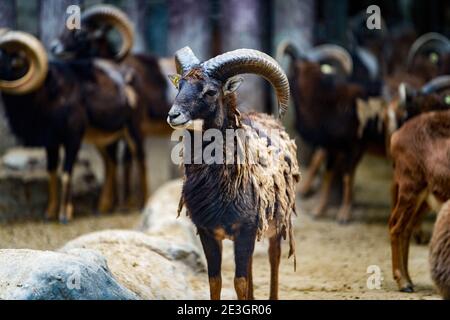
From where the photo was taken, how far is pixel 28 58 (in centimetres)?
980

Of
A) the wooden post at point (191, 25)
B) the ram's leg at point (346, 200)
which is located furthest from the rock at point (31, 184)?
the ram's leg at point (346, 200)

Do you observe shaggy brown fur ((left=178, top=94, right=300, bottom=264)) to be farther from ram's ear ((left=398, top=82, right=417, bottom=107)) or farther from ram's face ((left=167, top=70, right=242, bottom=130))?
ram's ear ((left=398, top=82, right=417, bottom=107))

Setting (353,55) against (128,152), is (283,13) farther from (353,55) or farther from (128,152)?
(128,152)

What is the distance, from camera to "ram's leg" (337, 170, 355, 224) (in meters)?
10.3

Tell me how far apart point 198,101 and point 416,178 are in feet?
7.76

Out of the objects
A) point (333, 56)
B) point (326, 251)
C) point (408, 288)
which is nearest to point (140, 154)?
point (333, 56)

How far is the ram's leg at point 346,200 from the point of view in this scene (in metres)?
10.3

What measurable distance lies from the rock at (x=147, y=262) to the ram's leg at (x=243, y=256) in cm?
74

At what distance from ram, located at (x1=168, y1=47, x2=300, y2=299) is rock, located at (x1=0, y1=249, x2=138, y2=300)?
0.76 meters

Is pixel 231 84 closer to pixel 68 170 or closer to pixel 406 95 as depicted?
pixel 406 95

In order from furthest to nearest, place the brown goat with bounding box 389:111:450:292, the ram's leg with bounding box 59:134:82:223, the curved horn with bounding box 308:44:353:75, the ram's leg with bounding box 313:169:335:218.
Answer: the curved horn with bounding box 308:44:353:75
the ram's leg with bounding box 313:169:335:218
the ram's leg with bounding box 59:134:82:223
the brown goat with bounding box 389:111:450:292

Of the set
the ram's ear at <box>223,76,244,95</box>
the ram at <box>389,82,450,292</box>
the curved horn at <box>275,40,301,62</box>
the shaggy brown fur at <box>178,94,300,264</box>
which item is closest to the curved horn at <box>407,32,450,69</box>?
the curved horn at <box>275,40,301,62</box>
